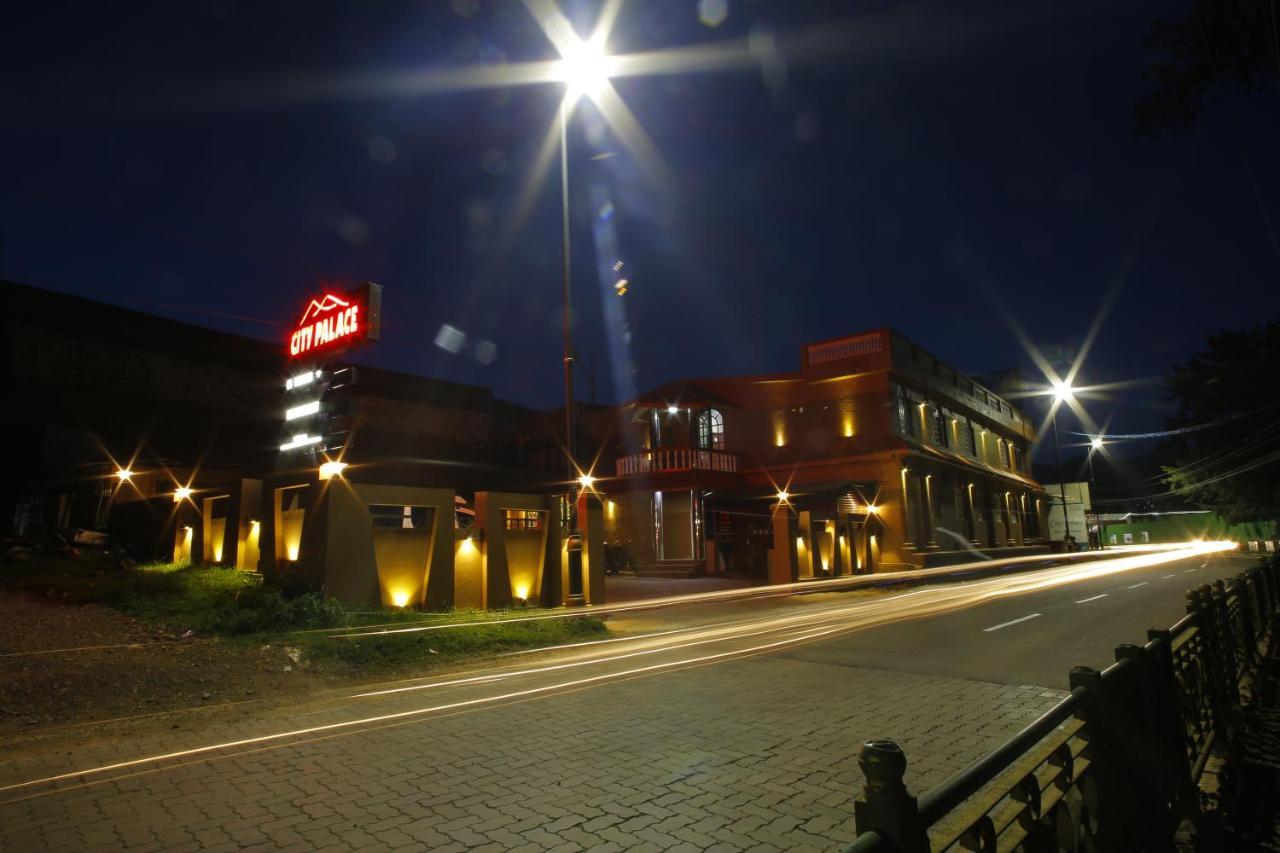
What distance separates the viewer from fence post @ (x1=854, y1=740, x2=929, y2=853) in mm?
1892

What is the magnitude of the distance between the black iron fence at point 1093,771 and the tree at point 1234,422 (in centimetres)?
3125

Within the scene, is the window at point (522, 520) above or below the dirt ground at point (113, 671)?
above

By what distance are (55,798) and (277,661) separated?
5689 millimetres

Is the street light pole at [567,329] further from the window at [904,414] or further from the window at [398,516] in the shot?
the window at [904,414]

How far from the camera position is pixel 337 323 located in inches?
757

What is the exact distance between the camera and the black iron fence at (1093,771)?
1.96 metres

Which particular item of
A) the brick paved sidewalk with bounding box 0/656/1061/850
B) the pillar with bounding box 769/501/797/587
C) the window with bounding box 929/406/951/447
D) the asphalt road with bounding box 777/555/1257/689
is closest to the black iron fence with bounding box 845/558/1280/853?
A: the brick paved sidewalk with bounding box 0/656/1061/850

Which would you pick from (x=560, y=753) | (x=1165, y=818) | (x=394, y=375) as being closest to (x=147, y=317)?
(x=394, y=375)

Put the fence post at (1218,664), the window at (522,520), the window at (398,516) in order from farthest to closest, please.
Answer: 1. the window at (522,520)
2. the window at (398,516)
3. the fence post at (1218,664)

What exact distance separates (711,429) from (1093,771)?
3374cm

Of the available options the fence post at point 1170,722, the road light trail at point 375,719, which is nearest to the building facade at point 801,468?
the road light trail at point 375,719

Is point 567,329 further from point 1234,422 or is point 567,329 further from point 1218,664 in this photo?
point 1234,422

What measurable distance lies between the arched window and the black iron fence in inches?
1200

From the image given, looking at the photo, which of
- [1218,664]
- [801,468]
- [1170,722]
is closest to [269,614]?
[1170,722]
